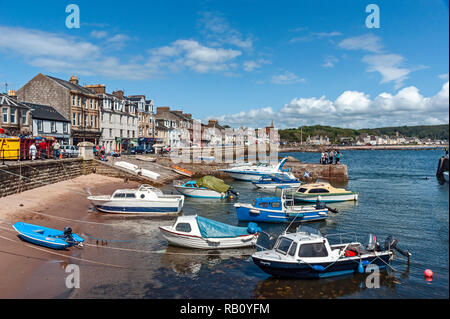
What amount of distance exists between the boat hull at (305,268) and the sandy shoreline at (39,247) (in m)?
7.82

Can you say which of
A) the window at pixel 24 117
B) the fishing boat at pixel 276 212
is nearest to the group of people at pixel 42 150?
the window at pixel 24 117

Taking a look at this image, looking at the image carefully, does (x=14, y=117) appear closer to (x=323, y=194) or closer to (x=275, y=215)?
(x=275, y=215)

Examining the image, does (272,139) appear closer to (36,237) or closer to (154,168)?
(154,168)

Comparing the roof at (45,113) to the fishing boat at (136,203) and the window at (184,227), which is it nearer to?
the fishing boat at (136,203)

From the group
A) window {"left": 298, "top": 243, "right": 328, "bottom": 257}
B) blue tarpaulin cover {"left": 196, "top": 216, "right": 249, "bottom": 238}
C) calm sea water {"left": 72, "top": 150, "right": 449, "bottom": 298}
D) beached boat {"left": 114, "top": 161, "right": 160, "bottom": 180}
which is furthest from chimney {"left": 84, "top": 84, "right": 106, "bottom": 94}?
window {"left": 298, "top": 243, "right": 328, "bottom": 257}

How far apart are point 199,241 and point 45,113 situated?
133 feet

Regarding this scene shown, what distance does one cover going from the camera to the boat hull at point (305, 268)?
565 inches

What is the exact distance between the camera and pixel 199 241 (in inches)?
715

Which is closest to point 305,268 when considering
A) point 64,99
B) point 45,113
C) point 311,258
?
point 311,258

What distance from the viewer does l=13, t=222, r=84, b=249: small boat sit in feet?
54.6

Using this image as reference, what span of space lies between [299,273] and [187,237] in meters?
6.47

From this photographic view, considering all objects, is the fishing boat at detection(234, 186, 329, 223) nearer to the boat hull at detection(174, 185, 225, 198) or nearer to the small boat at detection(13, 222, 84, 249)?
the boat hull at detection(174, 185, 225, 198)
